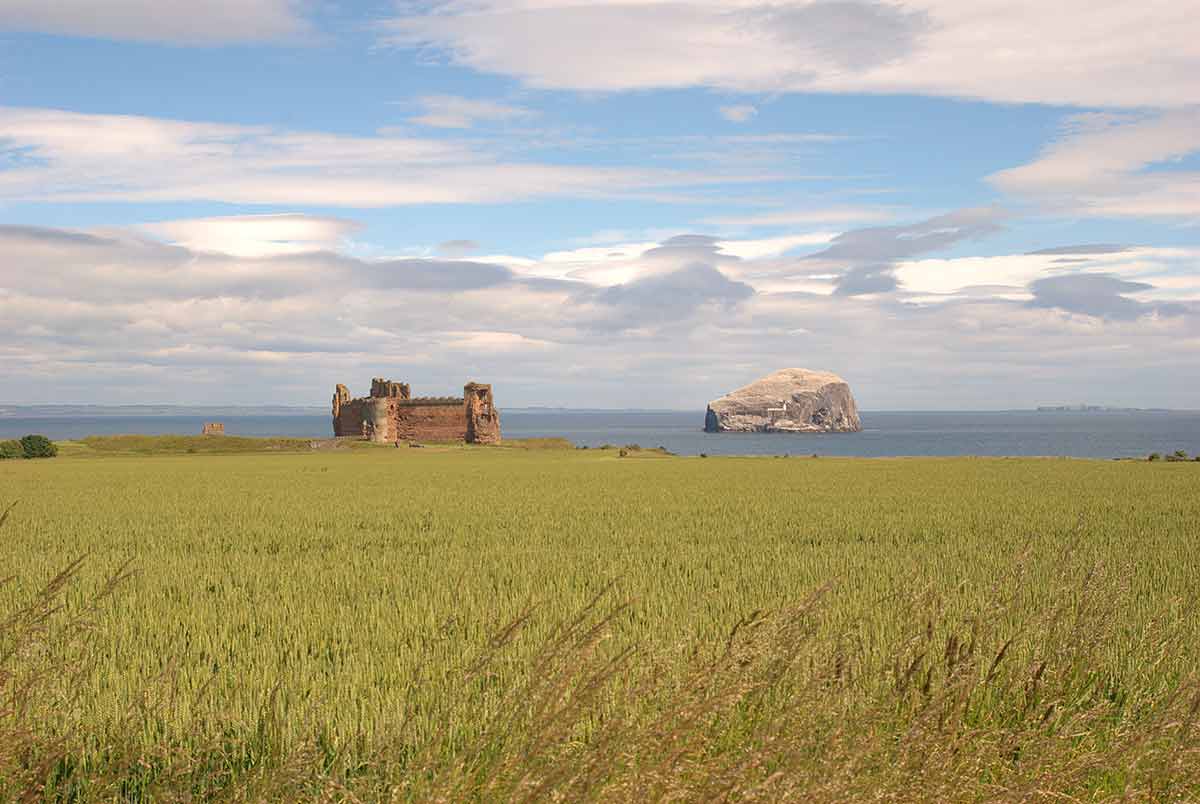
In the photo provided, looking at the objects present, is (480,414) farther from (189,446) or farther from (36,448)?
(36,448)

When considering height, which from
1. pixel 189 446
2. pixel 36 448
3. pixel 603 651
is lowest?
pixel 603 651

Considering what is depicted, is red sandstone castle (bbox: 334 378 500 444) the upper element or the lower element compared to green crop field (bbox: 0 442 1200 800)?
upper

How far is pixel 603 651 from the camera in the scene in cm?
778

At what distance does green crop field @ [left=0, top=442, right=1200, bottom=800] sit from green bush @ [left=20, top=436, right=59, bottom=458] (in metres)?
39.5

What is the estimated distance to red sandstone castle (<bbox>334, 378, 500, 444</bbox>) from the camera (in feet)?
273

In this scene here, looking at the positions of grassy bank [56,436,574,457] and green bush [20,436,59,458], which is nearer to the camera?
green bush [20,436,59,458]

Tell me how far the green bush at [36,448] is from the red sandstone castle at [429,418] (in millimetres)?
26857

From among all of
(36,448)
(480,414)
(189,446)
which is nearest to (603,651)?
(36,448)

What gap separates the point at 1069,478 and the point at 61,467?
149ft

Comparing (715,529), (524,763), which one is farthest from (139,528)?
(524,763)

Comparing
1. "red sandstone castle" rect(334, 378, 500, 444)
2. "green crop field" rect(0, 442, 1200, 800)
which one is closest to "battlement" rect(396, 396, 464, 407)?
"red sandstone castle" rect(334, 378, 500, 444)

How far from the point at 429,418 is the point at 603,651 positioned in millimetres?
78914

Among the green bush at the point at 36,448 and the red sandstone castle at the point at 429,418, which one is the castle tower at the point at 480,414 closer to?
the red sandstone castle at the point at 429,418

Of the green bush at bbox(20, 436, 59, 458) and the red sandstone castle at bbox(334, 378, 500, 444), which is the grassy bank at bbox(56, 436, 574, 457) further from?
the red sandstone castle at bbox(334, 378, 500, 444)
